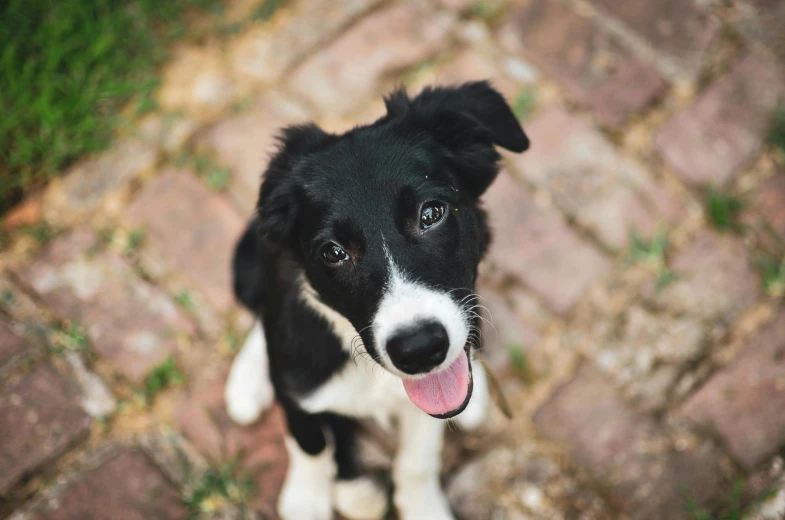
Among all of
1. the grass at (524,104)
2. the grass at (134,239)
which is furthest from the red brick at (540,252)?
the grass at (134,239)

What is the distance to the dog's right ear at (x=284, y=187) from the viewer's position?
1916 mm

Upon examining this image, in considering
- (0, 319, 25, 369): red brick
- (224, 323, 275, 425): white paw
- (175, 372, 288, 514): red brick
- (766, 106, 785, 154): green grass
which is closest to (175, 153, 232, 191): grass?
(224, 323, 275, 425): white paw

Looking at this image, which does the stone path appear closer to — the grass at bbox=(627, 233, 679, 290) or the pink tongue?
the grass at bbox=(627, 233, 679, 290)

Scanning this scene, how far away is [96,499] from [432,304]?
5.26 feet

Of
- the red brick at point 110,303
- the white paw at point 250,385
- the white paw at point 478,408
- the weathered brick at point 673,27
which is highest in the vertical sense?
the weathered brick at point 673,27

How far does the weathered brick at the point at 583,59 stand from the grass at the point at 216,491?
2.27m

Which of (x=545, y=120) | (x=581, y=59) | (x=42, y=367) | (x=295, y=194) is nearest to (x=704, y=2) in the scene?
(x=581, y=59)

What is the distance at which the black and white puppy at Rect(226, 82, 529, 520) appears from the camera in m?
1.70

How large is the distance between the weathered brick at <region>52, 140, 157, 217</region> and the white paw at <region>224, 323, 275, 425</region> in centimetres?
105

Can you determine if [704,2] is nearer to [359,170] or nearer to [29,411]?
[359,170]

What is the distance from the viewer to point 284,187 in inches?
75.0

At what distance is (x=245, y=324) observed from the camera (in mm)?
2801

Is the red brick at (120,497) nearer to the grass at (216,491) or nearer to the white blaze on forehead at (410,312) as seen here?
the grass at (216,491)

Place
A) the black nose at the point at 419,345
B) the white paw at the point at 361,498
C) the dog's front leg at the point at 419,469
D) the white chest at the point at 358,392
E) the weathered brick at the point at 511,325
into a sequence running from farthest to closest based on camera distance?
the weathered brick at the point at 511,325
the white paw at the point at 361,498
the dog's front leg at the point at 419,469
the white chest at the point at 358,392
the black nose at the point at 419,345
